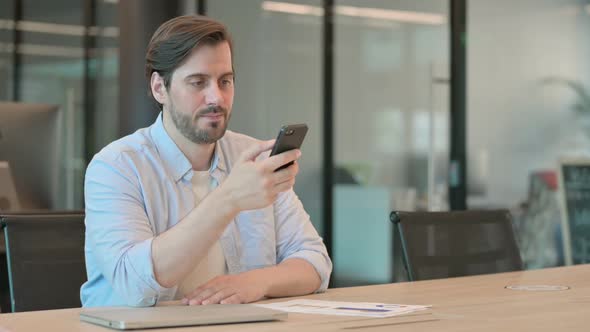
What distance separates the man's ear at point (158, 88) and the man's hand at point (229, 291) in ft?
1.71

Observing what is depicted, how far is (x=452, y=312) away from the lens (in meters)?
1.89

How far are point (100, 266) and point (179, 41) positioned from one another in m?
0.55

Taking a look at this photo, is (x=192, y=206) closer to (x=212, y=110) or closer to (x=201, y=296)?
(x=212, y=110)

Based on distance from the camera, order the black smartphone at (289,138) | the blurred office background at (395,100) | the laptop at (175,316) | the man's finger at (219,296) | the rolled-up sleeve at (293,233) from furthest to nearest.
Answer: the blurred office background at (395,100) < the rolled-up sleeve at (293,233) < the man's finger at (219,296) < the black smartphone at (289,138) < the laptop at (175,316)

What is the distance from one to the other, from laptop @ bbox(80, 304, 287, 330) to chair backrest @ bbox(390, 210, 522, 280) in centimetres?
89

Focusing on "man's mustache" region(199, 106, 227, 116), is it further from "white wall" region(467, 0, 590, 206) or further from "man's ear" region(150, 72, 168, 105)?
"white wall" region(467, 0, 590, 206)

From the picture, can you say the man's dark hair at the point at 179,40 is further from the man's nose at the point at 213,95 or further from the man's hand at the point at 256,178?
the man's hand at the point at 256,178

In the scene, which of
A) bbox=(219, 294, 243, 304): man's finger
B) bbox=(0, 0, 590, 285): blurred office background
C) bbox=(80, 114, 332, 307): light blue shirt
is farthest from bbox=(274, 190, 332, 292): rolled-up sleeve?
bbox=(0, 0, 590, 285): blurred office background

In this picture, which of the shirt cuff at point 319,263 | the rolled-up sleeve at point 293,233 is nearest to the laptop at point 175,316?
the shirt cuff at point 319,263

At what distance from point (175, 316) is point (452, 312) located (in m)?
0.56

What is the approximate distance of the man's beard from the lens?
2.24m

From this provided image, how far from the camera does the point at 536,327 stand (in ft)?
5.56

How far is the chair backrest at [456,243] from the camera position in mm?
2625

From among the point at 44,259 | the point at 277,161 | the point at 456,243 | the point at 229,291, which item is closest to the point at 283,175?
the point at 277,161
